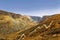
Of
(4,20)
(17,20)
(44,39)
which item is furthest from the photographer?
(17,20)

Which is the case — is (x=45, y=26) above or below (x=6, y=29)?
above

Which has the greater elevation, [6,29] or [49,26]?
[49,26]

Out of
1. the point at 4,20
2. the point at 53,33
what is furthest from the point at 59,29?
the point at 4,20

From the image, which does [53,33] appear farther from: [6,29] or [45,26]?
[6,29]

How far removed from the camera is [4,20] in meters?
95.0

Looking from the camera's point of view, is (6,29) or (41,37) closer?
(41,37)

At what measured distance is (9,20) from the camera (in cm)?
9862

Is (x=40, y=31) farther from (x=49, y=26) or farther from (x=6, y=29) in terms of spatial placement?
(x=6, y=29)

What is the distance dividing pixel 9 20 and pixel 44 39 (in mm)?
68680

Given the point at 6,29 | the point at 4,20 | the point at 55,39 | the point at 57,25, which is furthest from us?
the point at 4,20

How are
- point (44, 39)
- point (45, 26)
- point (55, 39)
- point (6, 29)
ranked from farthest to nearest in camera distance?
point (6, 29) < point (45, 26) < point (44, 39) < point (55, 39)

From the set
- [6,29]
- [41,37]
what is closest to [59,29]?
[41,37]

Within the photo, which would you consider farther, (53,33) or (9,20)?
(9,20)

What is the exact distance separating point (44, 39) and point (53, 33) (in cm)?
207
